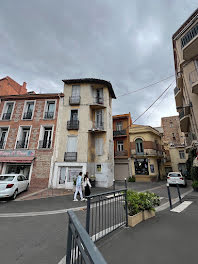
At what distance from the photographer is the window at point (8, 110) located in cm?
1416

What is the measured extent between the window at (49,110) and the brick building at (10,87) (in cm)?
696

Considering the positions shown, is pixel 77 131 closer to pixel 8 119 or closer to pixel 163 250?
pixel 8 119

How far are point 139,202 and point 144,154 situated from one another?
48.0ft

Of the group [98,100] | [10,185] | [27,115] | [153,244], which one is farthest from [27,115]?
[153,244]

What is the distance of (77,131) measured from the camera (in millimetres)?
13180

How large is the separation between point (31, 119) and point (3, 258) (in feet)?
42.8

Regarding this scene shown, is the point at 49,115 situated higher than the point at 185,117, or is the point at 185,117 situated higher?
the point at 49,115

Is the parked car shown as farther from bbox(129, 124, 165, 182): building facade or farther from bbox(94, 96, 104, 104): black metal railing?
bbox(94, 96, 104, 104): black metal railing

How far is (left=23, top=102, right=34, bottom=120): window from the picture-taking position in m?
14.0

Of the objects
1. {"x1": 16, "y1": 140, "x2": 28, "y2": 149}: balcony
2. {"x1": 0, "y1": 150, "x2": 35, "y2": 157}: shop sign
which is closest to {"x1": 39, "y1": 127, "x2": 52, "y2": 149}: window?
{"x1": 0, "y1": 150, "x2": 35, "y2": 157}: shop sign

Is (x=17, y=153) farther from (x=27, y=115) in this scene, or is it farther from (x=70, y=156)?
(x=70, y=156)

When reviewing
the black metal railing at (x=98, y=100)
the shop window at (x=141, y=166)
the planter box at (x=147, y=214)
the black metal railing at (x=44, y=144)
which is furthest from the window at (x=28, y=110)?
the shop window at (x=141, y=166)

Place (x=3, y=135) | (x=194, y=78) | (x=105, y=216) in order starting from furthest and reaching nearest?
(x=3, y=135)
(x=194, y=78)
(x=105, y=216)

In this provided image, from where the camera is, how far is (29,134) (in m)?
13.1
